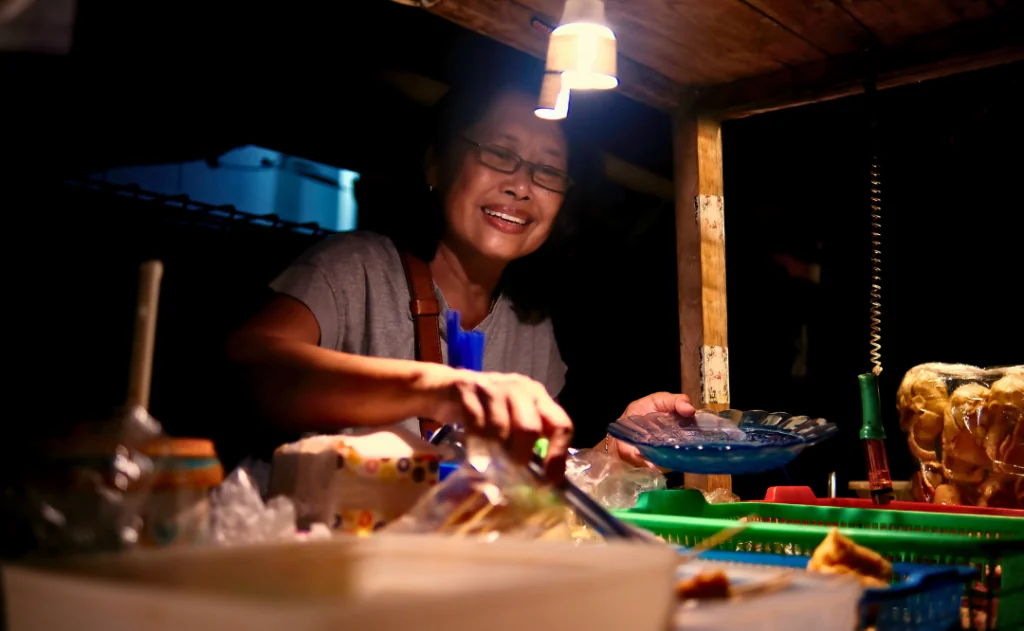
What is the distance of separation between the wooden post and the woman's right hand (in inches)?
58.8

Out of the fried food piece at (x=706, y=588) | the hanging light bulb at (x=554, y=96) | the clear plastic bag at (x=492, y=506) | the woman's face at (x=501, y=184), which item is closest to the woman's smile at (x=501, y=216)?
the woman's face at (x=501, y=184)

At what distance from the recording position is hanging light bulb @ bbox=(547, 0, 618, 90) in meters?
2.06

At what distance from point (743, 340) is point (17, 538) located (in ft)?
15.2

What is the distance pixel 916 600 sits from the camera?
1115mm

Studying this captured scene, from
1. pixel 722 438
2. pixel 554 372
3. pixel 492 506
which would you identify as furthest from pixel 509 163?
pixel 492 506

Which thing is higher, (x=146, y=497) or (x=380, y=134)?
(x=380, y=134)

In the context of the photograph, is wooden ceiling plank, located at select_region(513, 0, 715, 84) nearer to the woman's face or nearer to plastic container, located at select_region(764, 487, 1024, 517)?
the woman's face

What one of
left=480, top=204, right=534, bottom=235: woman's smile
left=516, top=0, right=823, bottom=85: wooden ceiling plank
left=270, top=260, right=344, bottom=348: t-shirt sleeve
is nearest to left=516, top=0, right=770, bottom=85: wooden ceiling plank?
left=516, top=0, right=823, bottom=85: wooden ceiling plank

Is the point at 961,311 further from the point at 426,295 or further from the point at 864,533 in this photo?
the point at 864,533

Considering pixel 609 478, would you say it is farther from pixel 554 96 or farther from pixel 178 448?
pixel 178 448

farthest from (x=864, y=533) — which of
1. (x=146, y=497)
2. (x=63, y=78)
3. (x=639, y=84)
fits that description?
(x=63, y=78)

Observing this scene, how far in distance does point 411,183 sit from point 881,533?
223cm

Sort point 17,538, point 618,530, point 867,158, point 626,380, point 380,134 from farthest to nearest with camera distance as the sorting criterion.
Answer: point 626,380
point 867,158
point 380,134
point 618,530
point 17,538

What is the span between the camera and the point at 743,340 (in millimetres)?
5082
